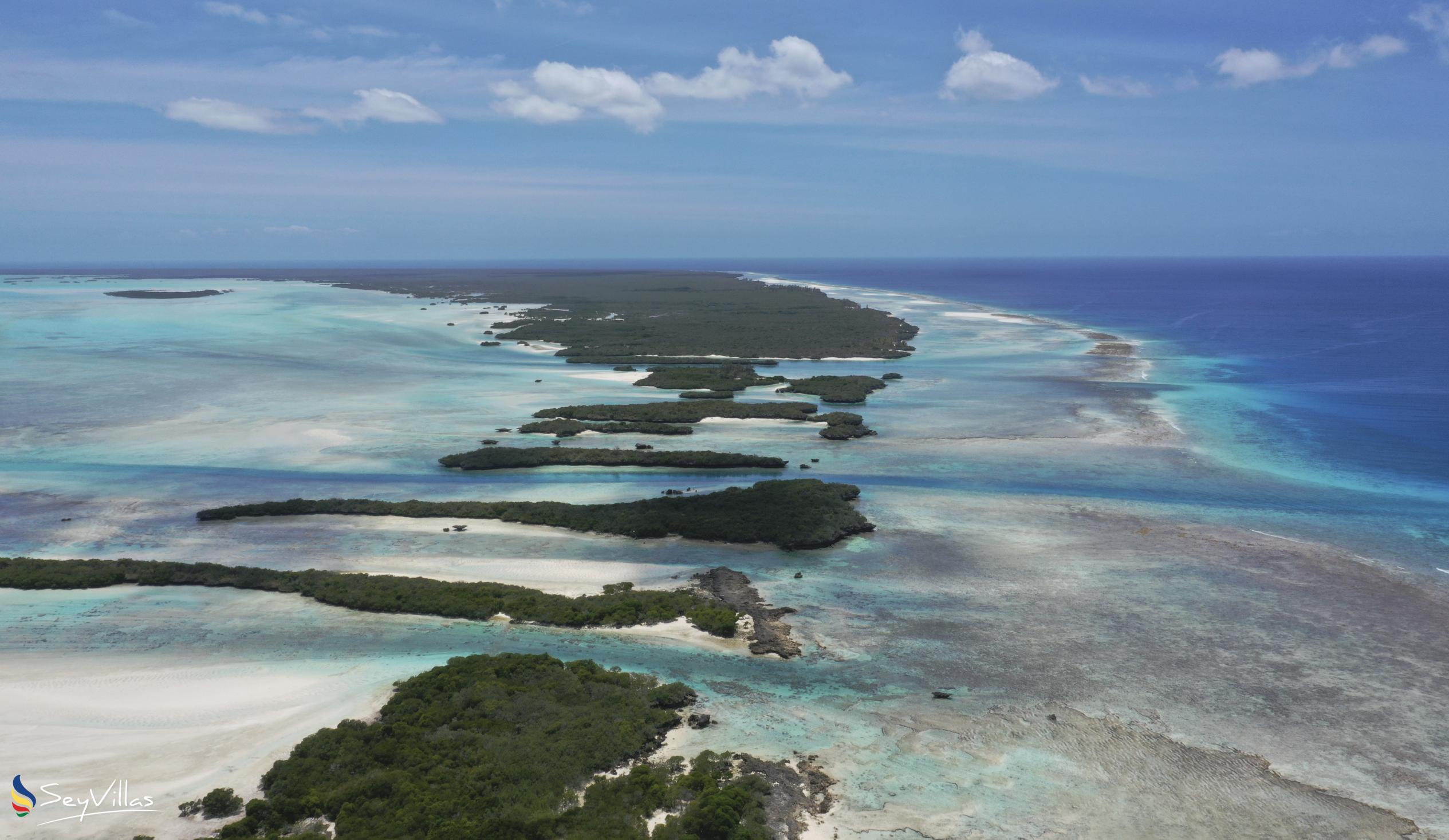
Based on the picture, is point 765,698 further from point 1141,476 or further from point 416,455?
point 416,455

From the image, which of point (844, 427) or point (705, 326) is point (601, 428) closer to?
point (844, 427)

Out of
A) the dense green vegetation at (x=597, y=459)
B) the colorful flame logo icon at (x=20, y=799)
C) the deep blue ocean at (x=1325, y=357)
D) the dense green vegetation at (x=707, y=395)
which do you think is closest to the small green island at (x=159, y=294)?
the dense green vegetation at (x=707, y=395)

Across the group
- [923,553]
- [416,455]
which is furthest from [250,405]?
[923,553]

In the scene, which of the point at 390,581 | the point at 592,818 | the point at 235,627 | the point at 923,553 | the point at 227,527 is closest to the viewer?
the point at 592,818

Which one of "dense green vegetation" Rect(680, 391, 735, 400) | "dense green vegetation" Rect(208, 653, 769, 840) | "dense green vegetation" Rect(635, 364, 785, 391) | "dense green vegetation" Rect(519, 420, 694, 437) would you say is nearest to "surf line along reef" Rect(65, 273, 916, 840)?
"dense green vegetation" Rect(208, 653, 769, 840)

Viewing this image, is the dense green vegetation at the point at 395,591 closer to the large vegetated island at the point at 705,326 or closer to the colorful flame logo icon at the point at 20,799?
the colorful flame logo icon at the point at 20,799
